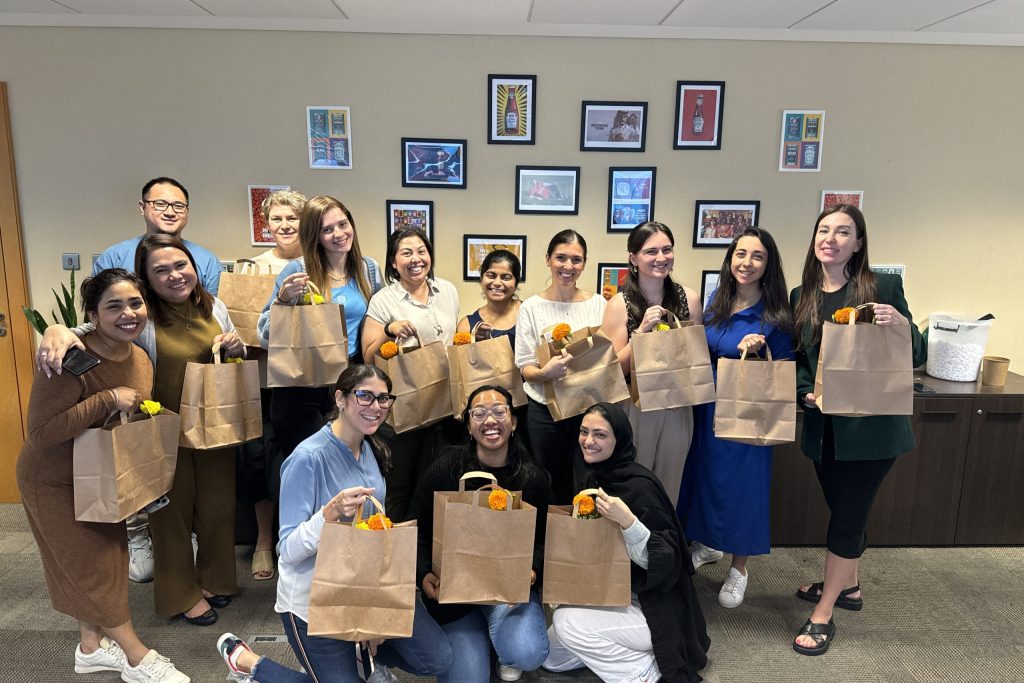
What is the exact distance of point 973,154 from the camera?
3.45 m

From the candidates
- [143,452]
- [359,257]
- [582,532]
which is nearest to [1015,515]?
[582,532]

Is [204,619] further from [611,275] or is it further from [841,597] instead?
[841,597]

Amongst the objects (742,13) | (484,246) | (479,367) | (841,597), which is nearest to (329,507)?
(479,367)

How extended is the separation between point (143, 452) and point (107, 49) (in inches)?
91.6

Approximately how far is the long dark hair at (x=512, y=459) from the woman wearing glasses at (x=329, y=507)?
0.33m

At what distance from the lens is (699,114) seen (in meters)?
3.37

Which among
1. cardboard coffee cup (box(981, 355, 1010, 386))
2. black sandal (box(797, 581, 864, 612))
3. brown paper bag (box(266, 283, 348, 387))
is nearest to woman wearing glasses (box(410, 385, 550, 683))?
brown paper bag (box(266, 283, 348, 387))

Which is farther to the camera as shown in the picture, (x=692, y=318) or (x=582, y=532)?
(x=692, y=318)

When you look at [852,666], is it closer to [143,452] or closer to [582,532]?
[582,532]

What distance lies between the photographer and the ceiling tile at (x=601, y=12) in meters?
2.89

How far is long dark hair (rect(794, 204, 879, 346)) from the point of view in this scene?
2.29m

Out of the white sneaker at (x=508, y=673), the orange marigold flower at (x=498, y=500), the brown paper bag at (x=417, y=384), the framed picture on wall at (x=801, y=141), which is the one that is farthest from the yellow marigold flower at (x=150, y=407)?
the framed picture on wall at (x=801, y=141)

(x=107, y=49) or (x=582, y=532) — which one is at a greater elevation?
(x=107, y=49)

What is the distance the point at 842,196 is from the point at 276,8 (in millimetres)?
2980
